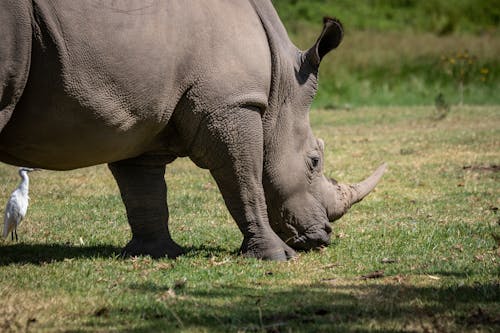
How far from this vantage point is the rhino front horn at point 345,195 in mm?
7926

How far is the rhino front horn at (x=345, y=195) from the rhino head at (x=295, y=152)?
51 millimetres

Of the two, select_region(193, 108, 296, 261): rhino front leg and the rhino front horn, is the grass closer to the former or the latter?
select_region(193, 108, 296, 261): rhino front leg

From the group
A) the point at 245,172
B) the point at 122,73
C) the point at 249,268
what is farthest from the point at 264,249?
the point at 122,73

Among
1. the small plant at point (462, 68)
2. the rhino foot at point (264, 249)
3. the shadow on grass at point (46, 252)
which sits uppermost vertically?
the rhino foot at point (264, 249)

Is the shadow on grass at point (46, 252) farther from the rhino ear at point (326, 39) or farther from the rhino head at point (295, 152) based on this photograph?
the rhino ear at point (326, 39)

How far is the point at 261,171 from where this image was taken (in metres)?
7.26

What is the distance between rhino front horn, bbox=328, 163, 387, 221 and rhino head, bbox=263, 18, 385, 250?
51mm

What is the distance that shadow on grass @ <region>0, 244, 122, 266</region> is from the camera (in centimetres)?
732

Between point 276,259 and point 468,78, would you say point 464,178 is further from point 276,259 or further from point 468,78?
point 468,78

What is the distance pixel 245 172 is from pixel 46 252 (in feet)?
5.99

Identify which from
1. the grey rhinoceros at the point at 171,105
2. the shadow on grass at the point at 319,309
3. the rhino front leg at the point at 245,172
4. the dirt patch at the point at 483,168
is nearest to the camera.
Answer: the shadow on grass at the point at 319,309

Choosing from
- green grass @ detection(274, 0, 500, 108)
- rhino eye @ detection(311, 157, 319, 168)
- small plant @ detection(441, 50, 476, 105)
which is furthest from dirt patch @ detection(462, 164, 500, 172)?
small plant @ detection(441, 50, 476, 105)

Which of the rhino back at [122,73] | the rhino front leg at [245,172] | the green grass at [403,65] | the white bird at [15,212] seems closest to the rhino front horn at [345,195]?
the rhino front leg at [245,172]

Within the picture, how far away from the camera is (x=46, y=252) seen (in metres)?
7.67
